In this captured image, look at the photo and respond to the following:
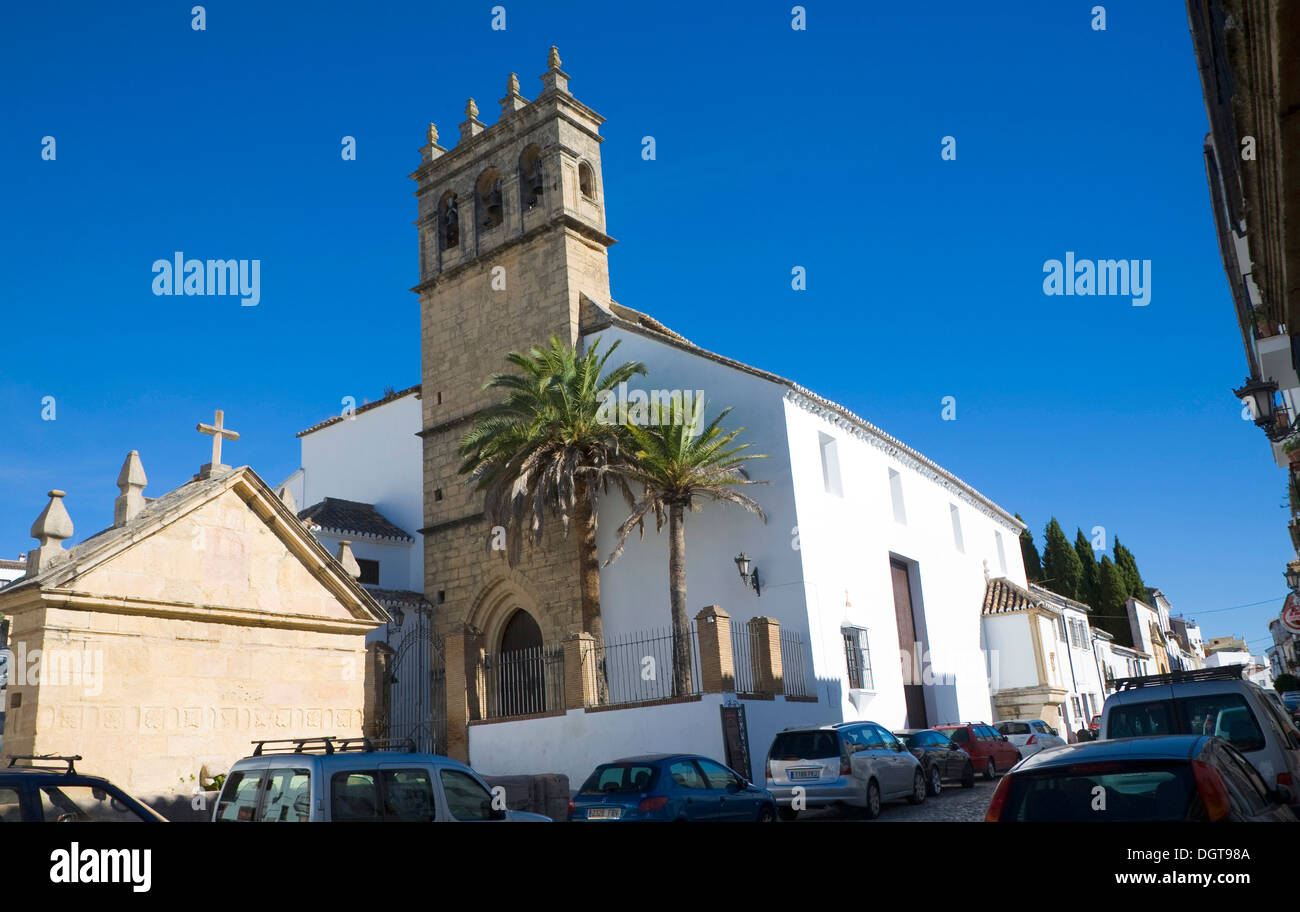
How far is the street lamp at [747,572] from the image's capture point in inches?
830

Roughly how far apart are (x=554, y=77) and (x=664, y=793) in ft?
72.1

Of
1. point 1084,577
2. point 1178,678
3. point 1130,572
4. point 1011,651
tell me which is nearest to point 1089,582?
point 1084,577

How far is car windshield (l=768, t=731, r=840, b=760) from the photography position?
47.7ft

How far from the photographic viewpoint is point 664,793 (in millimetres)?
11078

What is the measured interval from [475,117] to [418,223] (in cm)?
377

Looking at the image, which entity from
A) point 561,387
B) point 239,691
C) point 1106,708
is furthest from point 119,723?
point 561,387

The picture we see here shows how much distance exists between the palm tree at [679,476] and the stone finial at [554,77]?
37.9 ft

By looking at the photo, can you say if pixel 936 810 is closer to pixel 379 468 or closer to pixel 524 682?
pixel 524 682

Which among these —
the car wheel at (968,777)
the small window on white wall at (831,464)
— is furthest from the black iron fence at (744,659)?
the small window on white wall at (831,464)

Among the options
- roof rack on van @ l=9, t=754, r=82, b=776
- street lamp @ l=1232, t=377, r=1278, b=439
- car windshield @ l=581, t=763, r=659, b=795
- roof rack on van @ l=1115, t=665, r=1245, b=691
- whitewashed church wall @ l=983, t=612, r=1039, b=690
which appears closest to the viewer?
roof rack on van @ l=9, t=754, r=82, b=776

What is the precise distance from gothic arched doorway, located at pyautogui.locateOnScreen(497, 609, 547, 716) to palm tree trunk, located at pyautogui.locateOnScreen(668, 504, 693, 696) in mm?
3548

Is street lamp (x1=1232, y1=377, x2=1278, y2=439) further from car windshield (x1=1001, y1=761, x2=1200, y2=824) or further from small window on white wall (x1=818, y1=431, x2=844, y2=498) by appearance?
small window on white wall (x1=818, y1=431, x2=844, y2=498)

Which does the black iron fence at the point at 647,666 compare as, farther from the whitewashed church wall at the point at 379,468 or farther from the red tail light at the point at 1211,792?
the red tail light at the point at 1211,792

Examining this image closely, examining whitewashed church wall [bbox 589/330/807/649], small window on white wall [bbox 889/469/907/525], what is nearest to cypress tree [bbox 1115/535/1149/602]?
small window on white wall [bbox 889/469/907/525]
